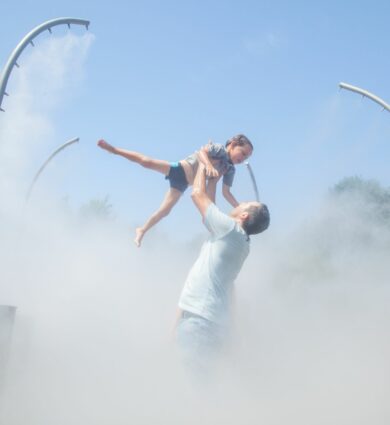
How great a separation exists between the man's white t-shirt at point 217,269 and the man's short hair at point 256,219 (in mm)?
124

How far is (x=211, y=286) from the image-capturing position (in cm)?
338

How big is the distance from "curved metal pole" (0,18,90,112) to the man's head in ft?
14.0

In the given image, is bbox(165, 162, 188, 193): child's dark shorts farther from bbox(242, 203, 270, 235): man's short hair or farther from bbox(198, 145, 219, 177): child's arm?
bbox(242, 203, 270, 235): man's short hair

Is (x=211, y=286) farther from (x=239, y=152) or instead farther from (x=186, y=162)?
(x=239, y=152)

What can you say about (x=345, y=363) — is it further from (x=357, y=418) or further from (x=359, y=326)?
(x=359, y=326)

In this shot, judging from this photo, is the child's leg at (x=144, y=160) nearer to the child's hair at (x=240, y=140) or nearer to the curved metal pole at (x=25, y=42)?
the child's hair at (x=240, y=140)

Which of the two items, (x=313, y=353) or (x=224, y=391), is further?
(x=313, y=353)

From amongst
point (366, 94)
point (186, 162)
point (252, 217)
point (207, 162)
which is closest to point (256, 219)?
point (252, 217)

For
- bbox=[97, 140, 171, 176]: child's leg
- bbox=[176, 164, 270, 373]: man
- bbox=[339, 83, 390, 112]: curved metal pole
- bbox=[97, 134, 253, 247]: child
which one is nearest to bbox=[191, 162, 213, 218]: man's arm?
bbox=[176, 164, 270, 373]: man

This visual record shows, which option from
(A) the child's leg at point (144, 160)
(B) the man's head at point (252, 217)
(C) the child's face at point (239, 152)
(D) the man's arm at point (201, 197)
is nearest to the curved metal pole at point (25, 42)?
(A) the child's leg at point (144, 160)

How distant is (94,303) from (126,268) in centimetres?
267

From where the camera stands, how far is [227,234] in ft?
11.1

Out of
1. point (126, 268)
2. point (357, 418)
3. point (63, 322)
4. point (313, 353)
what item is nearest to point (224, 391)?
point (357, 418)

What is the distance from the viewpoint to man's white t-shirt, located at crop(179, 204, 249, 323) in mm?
3352
